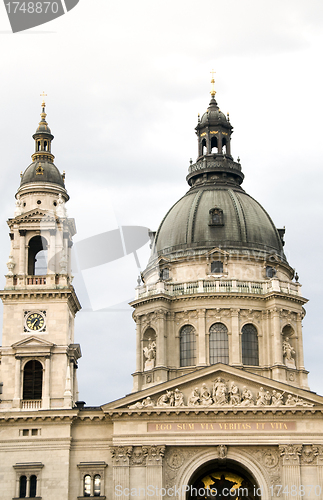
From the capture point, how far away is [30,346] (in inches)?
2478

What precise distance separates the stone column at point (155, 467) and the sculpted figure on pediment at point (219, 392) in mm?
4958

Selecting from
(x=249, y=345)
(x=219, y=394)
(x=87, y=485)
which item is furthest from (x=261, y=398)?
(x=87, y=485)

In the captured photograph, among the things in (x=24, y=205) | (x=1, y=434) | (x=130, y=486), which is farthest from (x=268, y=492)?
(x=24, y=205)

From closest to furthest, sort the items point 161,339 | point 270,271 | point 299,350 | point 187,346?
point 161,339, point 187,346, point 299,350, point 270,271

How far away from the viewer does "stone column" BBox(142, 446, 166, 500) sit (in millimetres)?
60000

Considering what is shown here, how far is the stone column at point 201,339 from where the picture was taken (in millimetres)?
72562

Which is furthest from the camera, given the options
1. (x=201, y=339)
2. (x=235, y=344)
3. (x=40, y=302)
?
(x=201, y=339)

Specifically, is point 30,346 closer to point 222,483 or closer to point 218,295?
point 222,483

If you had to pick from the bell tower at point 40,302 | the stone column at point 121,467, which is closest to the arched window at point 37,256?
the bell tower at point 40,302

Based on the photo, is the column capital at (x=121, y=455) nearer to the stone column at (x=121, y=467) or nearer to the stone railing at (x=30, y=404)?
the stone column at (x=121, y=467)

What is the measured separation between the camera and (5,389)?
62.7 metres

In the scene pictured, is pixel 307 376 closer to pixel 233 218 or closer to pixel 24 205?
pixel 233 218

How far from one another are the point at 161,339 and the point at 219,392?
1279 cm

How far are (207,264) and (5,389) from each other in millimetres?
22300
